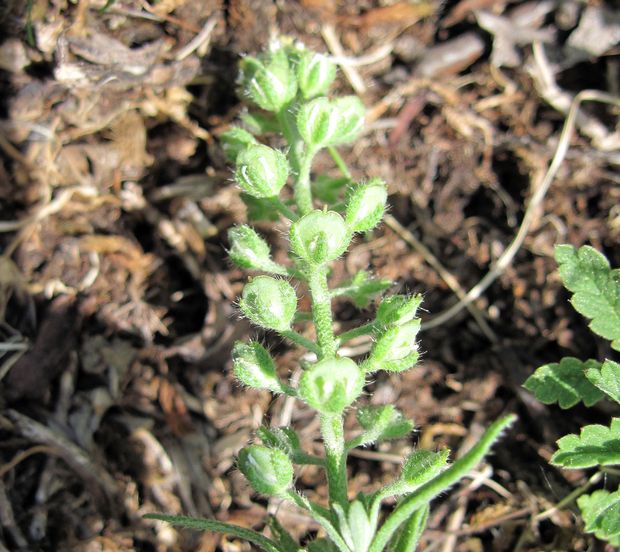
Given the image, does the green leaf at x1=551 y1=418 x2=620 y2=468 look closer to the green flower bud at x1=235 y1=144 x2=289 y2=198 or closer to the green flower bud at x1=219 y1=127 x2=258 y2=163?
the green flower bud at x1=235 y1=144 x2=289 y2=198

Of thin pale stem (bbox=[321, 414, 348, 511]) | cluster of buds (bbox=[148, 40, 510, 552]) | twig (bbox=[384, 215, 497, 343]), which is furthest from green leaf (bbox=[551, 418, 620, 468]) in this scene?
Result: twig (bbox=[384, 215, 497, 343])

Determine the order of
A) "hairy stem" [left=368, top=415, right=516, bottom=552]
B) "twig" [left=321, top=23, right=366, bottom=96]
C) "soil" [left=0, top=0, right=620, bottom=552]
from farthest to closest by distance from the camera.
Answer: "twig" [left=321, top=23, right=366, bottom=96]
"soil" [left=0, top=0, right=620, bottom=552]
"hairy stem" [left=368, top=415, right=516, bottom=552]

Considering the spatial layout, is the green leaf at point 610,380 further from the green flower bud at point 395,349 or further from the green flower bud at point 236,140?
the green flower bud at point 236,140

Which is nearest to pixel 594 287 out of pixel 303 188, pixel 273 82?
pixel 303 188

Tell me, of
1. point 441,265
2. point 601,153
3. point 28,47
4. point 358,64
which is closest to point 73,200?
point 28,47

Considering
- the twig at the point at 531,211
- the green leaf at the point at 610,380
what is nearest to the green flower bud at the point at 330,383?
the green leaf at the point at 610,380
